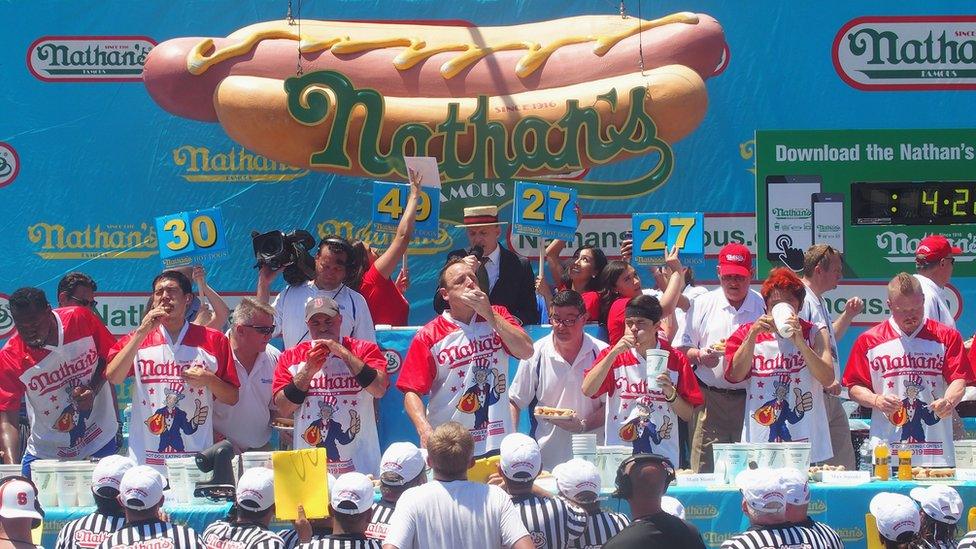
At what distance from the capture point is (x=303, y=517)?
580 centimetres

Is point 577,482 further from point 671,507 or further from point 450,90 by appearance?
point 450,90

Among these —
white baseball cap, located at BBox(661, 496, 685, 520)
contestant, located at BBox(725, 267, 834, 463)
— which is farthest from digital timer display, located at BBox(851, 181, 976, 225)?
white baseball cap, located at BBox(661, 496, 685, 520)

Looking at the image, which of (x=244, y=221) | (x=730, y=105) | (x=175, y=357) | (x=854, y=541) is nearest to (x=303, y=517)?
(x=175, y=357)

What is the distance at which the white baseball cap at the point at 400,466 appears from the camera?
18.4 feet

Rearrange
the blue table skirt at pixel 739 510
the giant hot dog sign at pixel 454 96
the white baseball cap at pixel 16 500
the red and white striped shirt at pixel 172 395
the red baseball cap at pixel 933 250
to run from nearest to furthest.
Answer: the white baseball cap at pixel 16 500 < the blue table skirt at pixel 739 510 < the red and white striped shirt at pixel 172 395 < the red baseball cap at pixel 933 250 < the giant hot dog sign at pixel 454 96

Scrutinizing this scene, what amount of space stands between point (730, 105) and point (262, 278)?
407 cm

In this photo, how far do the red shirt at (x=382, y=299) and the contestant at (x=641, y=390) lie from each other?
5.77 ft

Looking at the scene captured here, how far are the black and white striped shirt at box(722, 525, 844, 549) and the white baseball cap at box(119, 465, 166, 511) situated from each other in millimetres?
2364

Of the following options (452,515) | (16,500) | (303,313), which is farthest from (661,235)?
(16,500)

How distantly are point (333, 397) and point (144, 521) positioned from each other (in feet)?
5.45

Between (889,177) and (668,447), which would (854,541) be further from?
(889,177)

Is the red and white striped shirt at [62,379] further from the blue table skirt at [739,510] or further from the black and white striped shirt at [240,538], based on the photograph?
the black and white striped shirt at [240,538]

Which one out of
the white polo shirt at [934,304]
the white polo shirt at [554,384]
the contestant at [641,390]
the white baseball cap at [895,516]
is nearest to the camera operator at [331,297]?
the white polo shirt at [554,384]

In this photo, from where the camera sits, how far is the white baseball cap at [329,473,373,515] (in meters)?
5.30
